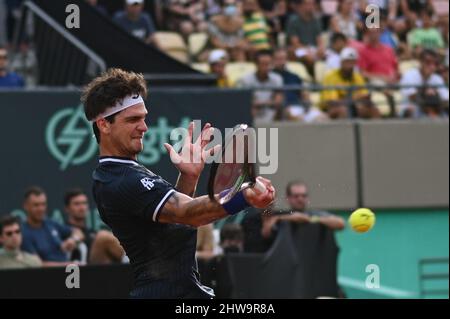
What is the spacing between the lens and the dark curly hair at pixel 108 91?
588cm

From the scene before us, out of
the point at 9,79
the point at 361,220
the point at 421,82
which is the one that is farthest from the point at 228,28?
the point at 361,220

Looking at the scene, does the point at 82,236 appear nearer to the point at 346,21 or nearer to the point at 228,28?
the point at 228,28

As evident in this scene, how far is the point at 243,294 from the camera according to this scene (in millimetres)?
11602

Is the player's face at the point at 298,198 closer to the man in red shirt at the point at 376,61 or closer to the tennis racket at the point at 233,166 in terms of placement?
the man in red shirt at the point at 376,61

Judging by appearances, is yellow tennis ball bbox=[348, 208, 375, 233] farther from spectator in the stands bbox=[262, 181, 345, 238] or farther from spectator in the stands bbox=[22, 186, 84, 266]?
spectator in the stands bbox=[22, 186, 84, 266]

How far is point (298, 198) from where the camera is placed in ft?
37.3

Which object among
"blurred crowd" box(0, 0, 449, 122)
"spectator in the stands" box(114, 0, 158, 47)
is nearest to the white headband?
"blurred crowd" box(0, 0, 449, 122)

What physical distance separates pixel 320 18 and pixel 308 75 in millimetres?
2052

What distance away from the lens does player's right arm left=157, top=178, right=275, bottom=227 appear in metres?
5.05

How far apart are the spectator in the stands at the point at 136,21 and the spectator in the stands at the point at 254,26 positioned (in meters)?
1.55

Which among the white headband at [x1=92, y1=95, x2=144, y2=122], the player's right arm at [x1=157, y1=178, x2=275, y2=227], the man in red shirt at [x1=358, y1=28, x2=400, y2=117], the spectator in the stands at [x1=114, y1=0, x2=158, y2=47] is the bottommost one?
the player's right arm at [x1=157, y1=178, x2=275, y2=227]

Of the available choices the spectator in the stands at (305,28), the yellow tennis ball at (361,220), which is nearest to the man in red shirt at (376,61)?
the spectator in the stands at (305,28)

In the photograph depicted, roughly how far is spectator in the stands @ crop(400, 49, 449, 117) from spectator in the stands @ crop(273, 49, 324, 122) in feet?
4.22
